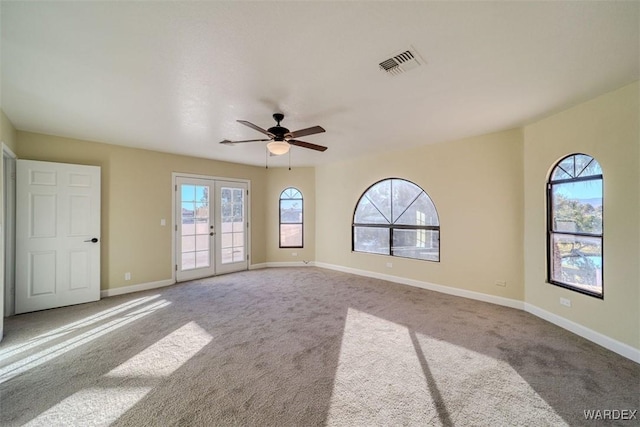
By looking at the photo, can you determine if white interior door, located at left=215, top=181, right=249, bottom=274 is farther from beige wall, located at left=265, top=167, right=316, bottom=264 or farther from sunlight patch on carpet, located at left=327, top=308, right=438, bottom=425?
sunlight patch on carpet, located at left=327, top=308, right=438, bottom=425

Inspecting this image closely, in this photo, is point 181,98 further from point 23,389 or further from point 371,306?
point 371,306

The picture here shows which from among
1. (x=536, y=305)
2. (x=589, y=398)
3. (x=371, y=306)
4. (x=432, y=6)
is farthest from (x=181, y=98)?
(x=536, y=305)

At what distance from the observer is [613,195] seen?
2.61m

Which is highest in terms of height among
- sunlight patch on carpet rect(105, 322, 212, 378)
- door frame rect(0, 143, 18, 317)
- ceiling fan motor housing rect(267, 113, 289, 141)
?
ceiling fan motor housing rect(267, 113, 289, 141)

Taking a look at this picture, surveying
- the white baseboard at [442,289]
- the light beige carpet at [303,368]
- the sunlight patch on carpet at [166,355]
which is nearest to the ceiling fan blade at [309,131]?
the light beige carpet at [303,368]

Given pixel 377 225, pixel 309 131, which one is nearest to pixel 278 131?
pixel 309 131

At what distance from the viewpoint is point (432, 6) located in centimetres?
153

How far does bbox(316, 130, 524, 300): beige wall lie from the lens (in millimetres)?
3797

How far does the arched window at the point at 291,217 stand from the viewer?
672 cm

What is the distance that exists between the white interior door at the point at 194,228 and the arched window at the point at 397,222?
10.6ft

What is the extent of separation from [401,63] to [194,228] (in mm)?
4919

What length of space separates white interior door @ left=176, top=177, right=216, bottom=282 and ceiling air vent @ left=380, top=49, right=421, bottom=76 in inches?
180

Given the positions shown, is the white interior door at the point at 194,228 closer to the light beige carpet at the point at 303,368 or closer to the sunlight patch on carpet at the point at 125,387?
the light beige carpet at the point at 303,368

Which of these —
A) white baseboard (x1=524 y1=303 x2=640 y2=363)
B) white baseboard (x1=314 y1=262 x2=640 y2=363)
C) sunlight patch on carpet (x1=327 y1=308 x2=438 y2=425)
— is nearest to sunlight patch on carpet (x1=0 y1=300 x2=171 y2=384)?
sunlight patch on carpet (x1=327 y1=308 x2=438 y2=425)
